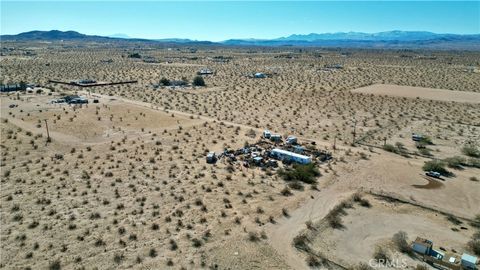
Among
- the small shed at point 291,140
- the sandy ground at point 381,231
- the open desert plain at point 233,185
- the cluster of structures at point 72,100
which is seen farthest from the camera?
the cluster of structures at point 72,100

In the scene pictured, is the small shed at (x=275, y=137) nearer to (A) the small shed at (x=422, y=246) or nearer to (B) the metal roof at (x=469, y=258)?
(A) the small shed at (x=422, y=246)

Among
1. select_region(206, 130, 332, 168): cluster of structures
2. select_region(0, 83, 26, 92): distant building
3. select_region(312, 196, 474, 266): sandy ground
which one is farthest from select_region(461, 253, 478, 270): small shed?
select_region(0, 83, 26, 92): distant building

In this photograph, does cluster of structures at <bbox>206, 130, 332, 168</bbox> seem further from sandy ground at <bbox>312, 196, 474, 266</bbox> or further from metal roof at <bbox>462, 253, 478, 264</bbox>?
metal roof at <bbox>462, 253, 478, 264</bbox>

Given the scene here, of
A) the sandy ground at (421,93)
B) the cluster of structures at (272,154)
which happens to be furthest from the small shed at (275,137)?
the sandy ground at (421,93)

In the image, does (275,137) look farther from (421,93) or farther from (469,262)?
(421,93)

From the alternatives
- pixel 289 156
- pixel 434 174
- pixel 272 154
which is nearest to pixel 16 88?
pixel 272 154

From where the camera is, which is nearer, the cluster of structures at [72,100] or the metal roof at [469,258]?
the metal roof at [469,258]

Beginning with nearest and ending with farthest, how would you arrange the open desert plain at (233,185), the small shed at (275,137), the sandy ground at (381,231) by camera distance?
the open desert plain at (233,185) < the sandy ground at (381,231) < the small shed at (275,137)

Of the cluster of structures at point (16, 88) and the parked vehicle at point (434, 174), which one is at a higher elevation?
the cluster of structures at point (16, 88)
